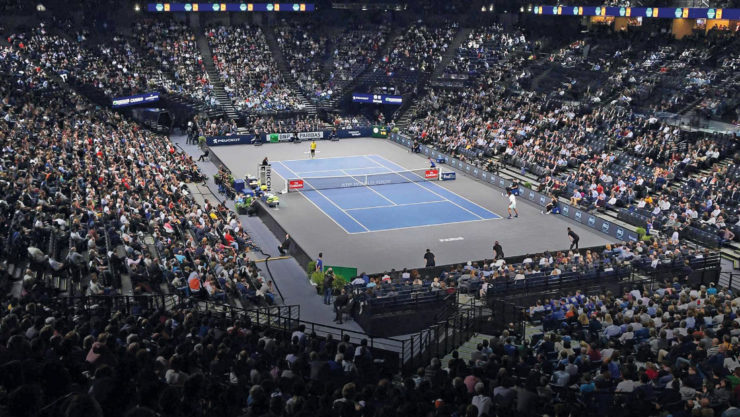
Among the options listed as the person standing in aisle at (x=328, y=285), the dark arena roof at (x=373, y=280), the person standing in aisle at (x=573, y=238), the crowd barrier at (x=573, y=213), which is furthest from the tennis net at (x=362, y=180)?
the person standing in aisle at (x=328, y=285)

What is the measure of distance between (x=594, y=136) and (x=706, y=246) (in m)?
17.0

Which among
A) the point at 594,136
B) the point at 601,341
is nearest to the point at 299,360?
the point at 601,341

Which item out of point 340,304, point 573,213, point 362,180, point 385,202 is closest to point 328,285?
point 340,304

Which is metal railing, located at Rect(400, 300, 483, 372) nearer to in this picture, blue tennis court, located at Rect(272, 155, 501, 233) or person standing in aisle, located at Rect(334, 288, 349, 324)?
person standing in aisle, located at Rect(334, 288, 349, 324)

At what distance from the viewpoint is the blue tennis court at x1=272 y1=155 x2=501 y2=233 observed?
Result: 38781mm

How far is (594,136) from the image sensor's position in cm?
4984

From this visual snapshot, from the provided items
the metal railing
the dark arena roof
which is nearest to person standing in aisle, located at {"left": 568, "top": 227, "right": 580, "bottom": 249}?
the dark arena roof

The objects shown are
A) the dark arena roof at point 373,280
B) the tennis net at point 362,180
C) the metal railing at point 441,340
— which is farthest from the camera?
the tennis net at point 362,180

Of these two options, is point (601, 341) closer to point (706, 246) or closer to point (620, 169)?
point (706, 246)

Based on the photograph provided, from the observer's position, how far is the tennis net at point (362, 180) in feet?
150

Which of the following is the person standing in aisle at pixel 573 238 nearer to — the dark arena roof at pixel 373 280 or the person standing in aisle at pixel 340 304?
the dark arena roof at pixel 373 280

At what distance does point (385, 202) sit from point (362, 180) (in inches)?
208

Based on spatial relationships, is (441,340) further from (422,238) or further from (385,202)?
(385,202)

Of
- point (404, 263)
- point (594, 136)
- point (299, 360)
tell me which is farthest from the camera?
point (594, 136)
